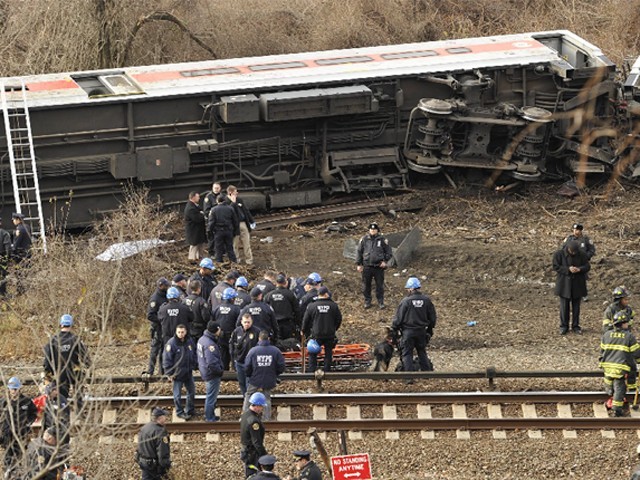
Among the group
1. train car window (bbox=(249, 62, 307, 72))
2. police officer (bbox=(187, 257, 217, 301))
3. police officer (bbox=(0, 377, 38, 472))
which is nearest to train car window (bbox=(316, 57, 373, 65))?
train car window (bbox=(249, 62, 307, 72))

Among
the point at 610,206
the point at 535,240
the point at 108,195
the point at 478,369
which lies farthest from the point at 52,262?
the point at 610,206

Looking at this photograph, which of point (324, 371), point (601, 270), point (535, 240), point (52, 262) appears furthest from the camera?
point (535, 240)

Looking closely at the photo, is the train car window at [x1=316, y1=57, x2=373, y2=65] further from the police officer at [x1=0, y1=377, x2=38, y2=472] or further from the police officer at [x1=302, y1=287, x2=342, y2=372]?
the police officer at [x1=0, y1=377, x2=38, y2=472]

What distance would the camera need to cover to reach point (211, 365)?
16.5m

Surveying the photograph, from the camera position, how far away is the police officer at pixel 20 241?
2142 centimetres

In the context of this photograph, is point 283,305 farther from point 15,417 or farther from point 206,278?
point 15,417

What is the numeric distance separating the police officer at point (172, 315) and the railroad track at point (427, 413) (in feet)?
2.81

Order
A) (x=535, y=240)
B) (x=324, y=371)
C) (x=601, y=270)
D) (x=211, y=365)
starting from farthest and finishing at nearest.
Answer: (x=535, y=240)
(x=601, y=270)
(x=324, y=371)
(x=211, y=365)

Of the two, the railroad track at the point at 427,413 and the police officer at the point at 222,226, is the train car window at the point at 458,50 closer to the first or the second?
the police officer at the point at 222,226

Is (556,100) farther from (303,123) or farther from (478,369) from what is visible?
(478,369)

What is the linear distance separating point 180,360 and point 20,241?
610cm

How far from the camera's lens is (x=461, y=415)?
1677 centimetres

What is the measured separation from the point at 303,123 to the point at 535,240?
4.93 m

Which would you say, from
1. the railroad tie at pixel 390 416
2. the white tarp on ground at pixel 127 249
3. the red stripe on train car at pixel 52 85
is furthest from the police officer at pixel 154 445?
the red stripe on train car at pixel 52 85
